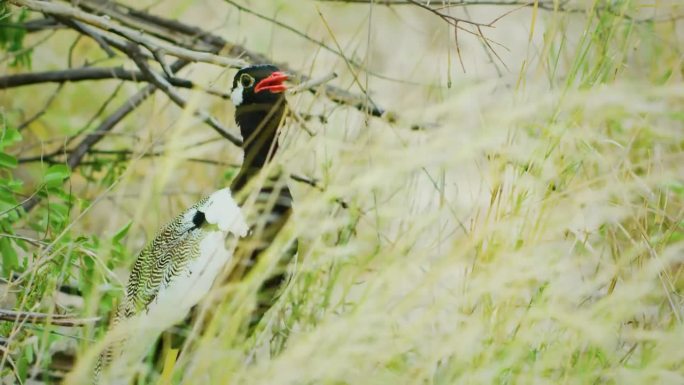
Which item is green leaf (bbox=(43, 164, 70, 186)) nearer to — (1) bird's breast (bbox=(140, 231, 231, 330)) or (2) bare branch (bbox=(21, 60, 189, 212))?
(1) bird's breast (bbox=(140, 231, 231, 330))

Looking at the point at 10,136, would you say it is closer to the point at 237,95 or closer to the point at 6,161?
the point at 6,161

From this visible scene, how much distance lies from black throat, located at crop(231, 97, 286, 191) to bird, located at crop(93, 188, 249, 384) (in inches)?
2.6

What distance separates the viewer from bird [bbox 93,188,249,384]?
86.3 inches

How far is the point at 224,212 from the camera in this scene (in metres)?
2.30

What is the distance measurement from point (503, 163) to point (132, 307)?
1.02m

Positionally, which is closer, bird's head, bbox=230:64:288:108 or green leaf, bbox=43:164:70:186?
green leaf, bbox=43:164:70:186

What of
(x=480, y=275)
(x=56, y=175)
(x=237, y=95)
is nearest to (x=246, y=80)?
(x=237, y=95)

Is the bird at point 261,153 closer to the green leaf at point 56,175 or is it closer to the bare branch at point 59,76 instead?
the green leaf at point 56,175

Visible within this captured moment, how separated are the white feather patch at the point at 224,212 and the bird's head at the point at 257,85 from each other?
267 millimetres

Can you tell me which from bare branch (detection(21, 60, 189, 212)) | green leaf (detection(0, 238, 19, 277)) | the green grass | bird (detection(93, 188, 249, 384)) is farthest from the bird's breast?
bare branch (detection(21, 60, 189, 212))

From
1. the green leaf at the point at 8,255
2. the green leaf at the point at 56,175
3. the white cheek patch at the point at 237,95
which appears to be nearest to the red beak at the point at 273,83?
the white cheek patch at the point at 237,95

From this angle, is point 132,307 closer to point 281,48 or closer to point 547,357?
point 547,357

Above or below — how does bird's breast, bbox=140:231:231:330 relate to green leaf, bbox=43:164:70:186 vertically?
below

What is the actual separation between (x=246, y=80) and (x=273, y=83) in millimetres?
121
